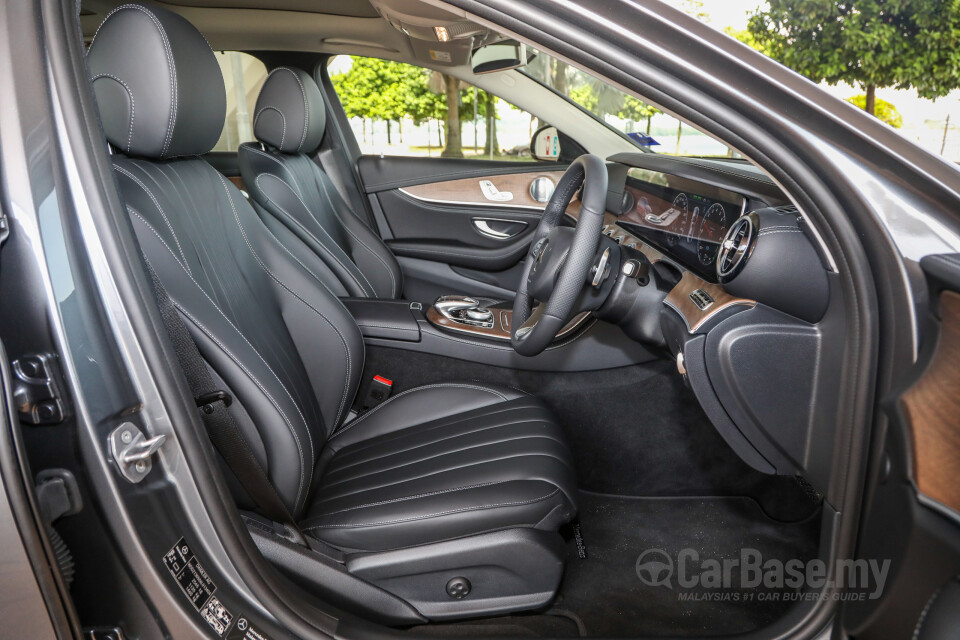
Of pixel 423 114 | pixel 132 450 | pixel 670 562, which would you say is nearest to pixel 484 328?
pixel 670 562

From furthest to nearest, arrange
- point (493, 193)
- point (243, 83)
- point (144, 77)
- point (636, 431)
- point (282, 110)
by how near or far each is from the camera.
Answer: point (493, 193) → point (243, 83) → point (282, 110) → point (636, 431) → point (144, 77)

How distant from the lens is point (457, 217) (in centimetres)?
310

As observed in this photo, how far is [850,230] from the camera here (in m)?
0.78

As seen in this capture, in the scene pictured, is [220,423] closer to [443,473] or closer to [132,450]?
[132,450]

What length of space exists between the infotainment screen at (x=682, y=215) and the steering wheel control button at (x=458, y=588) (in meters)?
0.70

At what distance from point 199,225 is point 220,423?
16.2 inches

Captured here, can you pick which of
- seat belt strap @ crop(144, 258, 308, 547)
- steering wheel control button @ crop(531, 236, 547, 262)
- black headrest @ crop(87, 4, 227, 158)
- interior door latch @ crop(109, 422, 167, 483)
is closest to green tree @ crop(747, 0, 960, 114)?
steering wheel control button @ crop(531, 236, 547, 262)

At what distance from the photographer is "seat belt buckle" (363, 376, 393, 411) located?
1.81 metres

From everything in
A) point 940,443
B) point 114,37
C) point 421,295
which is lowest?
point 421,295

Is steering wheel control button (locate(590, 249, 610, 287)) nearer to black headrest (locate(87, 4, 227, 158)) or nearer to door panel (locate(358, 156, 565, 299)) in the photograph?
black headrest (locate(87, 4, 227, 158))

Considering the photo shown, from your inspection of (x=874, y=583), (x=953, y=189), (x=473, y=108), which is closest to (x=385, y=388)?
(x=874, y=583)

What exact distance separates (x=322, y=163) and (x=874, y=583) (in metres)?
2.62

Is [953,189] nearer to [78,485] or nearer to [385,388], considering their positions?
[78,485]

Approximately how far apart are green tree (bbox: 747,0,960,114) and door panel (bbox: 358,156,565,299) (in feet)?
5.32
